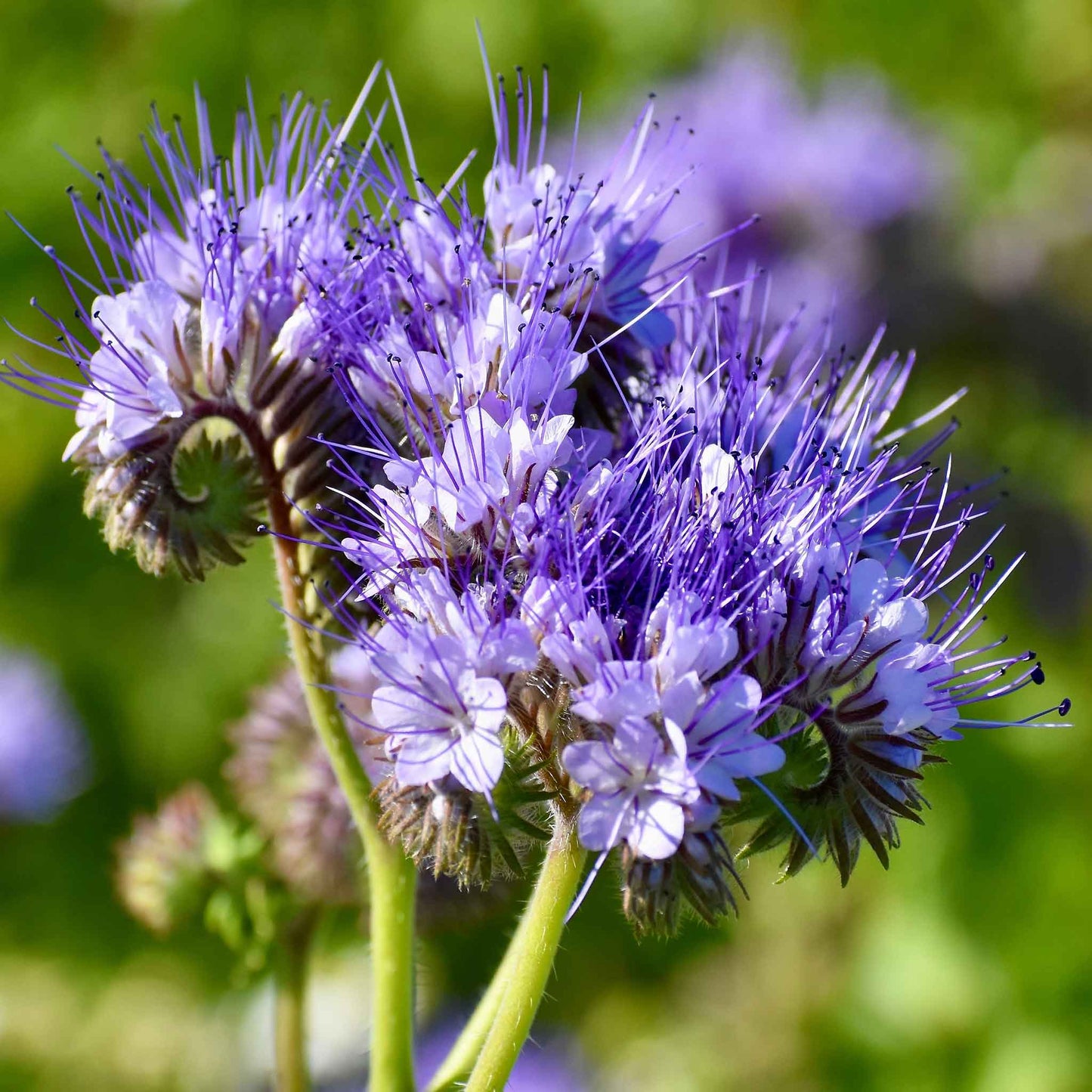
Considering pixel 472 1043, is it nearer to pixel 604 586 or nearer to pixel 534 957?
pixel 534 957

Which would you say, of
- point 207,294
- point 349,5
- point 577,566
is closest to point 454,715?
point 577,566

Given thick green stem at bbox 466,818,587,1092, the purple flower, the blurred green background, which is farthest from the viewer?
the blurred green background

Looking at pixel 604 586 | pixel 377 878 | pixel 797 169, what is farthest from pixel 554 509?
pixel 797 169

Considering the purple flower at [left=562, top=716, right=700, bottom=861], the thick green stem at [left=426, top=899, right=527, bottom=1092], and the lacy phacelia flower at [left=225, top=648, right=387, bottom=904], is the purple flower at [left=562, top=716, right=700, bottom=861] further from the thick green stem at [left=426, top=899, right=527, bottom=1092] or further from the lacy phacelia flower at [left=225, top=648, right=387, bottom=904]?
the lacy phacelia flower at [left=225, top=648, right=387, bottom=904]

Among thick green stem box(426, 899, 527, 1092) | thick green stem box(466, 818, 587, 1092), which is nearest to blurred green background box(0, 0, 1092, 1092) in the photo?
thick green stem box(426, 899, 527, 1092)

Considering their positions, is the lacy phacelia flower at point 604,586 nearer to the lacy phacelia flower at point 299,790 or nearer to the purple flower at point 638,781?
the purple flower at point 638,781

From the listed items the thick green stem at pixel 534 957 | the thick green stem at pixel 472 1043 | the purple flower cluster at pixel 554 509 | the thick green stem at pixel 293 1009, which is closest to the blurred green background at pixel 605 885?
the thick green stem at pixel 293 1009

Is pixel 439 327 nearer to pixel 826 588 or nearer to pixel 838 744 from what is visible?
pixel 826 588
